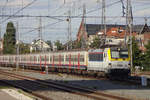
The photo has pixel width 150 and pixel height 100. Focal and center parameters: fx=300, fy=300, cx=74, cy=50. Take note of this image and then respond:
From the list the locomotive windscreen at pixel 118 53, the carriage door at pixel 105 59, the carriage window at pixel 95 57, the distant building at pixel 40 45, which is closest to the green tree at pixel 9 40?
the distant building at pixel 40 45

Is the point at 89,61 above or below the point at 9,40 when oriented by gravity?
below

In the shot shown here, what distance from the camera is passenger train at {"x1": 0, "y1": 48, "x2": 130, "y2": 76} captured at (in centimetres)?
2553

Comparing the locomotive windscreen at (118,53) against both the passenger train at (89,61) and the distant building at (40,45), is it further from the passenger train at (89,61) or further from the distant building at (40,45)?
the distant building at (40,45)

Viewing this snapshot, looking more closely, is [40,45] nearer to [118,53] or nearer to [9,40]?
[9,40]

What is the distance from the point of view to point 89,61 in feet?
99.3

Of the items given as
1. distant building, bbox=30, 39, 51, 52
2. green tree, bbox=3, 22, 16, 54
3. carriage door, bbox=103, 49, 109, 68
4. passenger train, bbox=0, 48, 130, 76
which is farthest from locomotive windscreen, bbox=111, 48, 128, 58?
green tree, bbox=3, 22, 16, 54

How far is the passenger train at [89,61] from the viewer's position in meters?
25.5

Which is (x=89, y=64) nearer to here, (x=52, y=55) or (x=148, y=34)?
(x=52, y=55)

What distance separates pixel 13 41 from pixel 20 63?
4265cm

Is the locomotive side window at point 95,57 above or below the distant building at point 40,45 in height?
below

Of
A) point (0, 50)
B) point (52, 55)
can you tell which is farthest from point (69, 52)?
point (0, 50)

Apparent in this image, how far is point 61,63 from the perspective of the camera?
1558 inches

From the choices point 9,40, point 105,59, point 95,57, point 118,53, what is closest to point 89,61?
point 95,57

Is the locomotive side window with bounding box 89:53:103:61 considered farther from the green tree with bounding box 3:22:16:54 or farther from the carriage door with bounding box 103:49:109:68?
the green tree with bounding box 3:22:16:54
